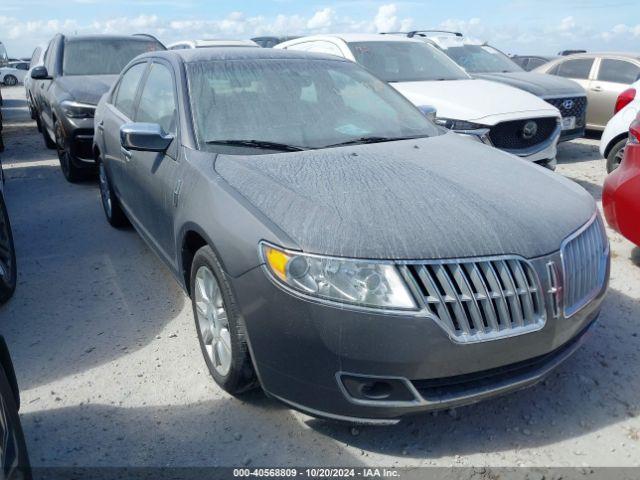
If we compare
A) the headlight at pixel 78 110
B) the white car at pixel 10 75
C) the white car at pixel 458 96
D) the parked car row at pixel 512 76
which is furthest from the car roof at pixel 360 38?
the white car at pixel 10 75

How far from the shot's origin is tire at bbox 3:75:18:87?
1180 inches

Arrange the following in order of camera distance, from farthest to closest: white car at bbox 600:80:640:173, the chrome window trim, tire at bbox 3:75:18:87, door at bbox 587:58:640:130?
tire at bbox 3:75:18:87 < door at bbox 587:58:640:130 < white car at bbox 600:80:640:173 < the chrome window trim

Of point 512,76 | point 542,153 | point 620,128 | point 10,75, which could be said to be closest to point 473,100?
point 542,153

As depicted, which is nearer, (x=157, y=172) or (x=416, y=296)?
(x=416, y=296)

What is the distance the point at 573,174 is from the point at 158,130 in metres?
5.66

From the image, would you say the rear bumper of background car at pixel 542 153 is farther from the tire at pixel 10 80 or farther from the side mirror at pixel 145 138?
the tire at pixel 10 80

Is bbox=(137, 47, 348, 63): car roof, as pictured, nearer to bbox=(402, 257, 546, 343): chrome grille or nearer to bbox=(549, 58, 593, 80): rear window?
bbox=(402, 257, 546, 343): chrome grille

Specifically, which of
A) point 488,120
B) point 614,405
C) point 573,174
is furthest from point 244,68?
point 573,174

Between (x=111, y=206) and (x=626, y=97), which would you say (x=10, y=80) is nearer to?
(x=111, y=206)

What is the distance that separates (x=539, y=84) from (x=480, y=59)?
1.40m

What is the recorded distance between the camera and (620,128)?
5.97 metres

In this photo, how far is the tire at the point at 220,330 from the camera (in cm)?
251

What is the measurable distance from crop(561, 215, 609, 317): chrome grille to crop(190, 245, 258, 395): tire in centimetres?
137

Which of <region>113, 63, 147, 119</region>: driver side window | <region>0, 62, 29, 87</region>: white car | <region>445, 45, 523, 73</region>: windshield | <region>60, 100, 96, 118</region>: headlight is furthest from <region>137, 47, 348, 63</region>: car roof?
<region>0, 62, 29, 87</region>: white car
